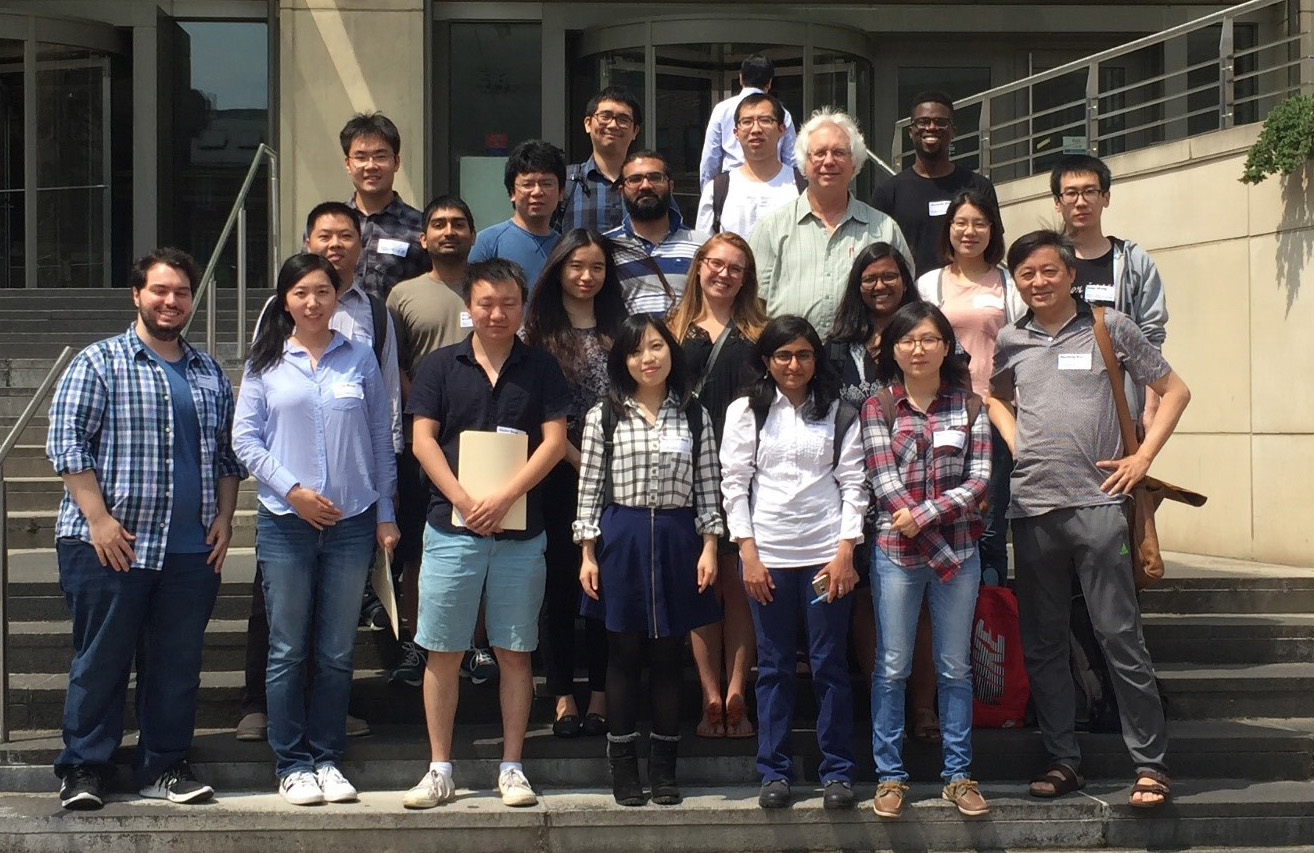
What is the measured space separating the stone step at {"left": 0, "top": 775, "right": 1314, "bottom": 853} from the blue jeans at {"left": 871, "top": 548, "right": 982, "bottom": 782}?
237mm

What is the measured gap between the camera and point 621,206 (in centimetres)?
662

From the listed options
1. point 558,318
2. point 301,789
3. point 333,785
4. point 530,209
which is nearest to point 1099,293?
point 558,318

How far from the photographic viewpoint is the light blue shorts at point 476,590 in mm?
5211

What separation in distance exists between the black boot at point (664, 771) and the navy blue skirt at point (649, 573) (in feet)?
1.37

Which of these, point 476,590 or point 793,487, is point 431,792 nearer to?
point 476,590

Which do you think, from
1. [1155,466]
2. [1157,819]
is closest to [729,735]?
[1157,819]

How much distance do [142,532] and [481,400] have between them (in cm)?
132

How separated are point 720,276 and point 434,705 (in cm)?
201

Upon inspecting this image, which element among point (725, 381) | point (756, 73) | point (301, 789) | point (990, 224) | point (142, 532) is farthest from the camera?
point (756, 73)

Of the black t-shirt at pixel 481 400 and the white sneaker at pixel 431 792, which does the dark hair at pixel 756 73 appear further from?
the white sneaker at pixel 431 792

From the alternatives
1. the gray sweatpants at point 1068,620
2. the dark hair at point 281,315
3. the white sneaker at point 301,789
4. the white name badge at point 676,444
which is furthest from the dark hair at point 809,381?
the white sneaker at point 301,789

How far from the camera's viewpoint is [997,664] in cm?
571

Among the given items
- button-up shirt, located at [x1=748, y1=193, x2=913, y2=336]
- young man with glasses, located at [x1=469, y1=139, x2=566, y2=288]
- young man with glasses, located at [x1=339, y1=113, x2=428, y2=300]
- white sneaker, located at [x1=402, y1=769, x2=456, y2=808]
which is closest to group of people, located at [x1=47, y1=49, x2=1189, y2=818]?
white sneaker, located at [x1=402, y1=769, x2=456, y2=808]

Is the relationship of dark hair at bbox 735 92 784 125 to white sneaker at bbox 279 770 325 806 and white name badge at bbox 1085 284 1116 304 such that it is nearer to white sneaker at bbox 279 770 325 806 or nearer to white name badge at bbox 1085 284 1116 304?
white name badge at bbox 1085 284 1116 304
